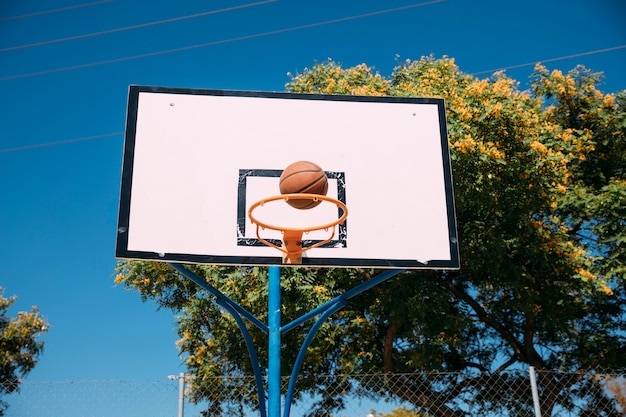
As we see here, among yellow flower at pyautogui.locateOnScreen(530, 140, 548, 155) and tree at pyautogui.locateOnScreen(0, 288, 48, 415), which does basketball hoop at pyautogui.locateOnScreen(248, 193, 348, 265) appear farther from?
tree at pyautogui.locateOnScreen(0, 288, 48, 415)

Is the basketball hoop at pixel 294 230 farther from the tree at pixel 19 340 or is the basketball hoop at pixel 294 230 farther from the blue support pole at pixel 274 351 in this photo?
the tree at pixel 19 340

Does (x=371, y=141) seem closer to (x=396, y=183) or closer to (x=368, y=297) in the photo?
(x=396, y=183)

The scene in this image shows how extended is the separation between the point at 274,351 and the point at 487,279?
8592 millimetres

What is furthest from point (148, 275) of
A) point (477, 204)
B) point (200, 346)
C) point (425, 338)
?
point (477, 204)

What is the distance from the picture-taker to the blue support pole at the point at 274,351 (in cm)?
696

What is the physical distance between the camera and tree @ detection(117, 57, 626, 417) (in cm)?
1271

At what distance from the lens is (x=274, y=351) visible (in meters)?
7.15

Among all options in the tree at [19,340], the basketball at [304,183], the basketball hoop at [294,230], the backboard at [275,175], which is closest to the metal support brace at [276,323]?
the backboard at [275,175]

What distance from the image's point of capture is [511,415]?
12281mm

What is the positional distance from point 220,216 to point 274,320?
141 centimetres

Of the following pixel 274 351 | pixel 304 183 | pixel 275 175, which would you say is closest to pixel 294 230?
pixel 304 183

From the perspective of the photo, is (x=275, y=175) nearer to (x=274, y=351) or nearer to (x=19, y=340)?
(x=274, y=351)

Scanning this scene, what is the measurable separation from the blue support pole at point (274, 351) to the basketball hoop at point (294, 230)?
116 centimetres

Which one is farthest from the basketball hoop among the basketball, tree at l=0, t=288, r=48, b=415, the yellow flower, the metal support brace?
tree at l=0, t=288, r=48, b=415
